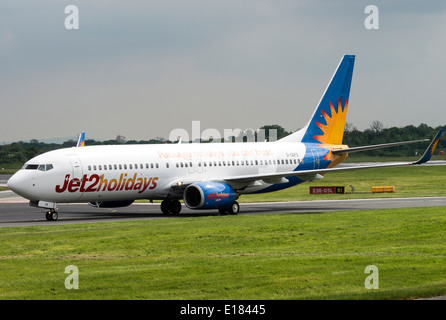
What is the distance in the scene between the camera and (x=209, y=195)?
41344 millimetres

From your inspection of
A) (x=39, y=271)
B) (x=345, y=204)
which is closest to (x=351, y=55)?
(x=345, y=204)

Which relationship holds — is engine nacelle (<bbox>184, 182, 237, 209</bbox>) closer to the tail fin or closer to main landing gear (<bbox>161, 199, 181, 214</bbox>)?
main landing gear (<bbox>161, 199, 181, 214</bbox>)

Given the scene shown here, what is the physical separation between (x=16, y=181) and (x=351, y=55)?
26.0m

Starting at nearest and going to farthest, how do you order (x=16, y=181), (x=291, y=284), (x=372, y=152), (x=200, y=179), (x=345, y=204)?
(x=291, y=284) → (x=16, y=181) → (x=200, y=179) → (x=345, y=204) → (x=372, y=152)

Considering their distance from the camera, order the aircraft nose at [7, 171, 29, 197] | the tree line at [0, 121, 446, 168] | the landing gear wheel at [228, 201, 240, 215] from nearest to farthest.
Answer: the aircraft nose at [7, 171, 29, 197]
the landing gear wheel at [228, 201, 240, 215]
the tree line at [0, 121, 446, 168]

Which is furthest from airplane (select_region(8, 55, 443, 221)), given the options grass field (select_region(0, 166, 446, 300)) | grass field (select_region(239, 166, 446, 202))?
grass field (select_region(239, 166, 446, 202))

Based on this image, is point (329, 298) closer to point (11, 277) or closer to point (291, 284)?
point (291, 284)

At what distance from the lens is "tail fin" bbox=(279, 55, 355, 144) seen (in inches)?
2050

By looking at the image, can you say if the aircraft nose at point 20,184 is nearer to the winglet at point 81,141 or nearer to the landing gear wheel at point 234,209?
the landing gear wheel at point 234,209

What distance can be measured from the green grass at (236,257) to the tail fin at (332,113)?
608 inches

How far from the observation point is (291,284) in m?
19.0

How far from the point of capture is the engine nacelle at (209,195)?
4131 centimetres

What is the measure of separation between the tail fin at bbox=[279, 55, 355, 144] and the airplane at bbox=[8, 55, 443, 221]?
0.07 metres

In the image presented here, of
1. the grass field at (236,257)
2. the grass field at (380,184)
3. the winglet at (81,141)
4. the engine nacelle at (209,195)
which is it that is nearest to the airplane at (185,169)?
the engine nacelle at (209,195)
